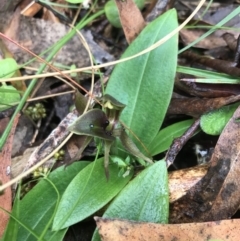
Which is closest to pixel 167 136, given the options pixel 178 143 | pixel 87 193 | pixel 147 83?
pixel 178 143

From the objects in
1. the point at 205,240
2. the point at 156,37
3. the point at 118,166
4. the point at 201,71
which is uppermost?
the point at 156,37

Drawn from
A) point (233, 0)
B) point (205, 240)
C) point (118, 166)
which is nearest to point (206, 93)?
point (118, 166)

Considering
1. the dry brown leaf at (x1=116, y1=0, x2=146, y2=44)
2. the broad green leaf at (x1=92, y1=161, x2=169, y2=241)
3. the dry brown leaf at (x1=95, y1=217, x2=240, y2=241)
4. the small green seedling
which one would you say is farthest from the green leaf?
the dry brown leaf at (x1=95, y1=217, x2=240, y2=241)

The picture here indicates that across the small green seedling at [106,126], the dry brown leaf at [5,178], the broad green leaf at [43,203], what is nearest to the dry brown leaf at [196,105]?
the small green seedling at [106,126]

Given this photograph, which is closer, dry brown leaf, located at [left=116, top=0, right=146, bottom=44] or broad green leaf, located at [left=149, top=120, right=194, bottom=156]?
broad green leaf, located at [left=149, top=120, right=194, bottom=156]

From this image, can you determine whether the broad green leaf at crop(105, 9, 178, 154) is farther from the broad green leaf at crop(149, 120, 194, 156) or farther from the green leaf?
the green leaf

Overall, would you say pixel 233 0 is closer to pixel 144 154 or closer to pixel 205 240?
pixel 144 154
